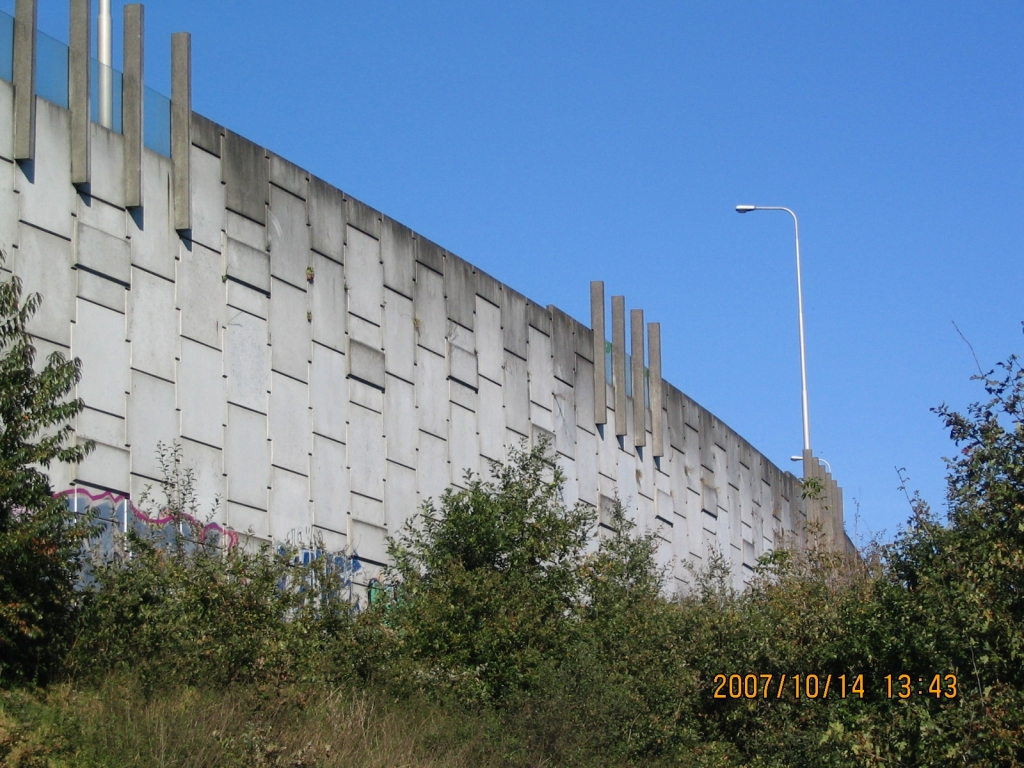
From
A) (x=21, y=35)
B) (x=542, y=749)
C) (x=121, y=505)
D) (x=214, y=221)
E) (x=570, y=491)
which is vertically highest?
(x=21, y=35)

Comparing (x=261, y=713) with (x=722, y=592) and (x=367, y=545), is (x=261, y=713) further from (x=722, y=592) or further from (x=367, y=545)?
(x=722, y=592)

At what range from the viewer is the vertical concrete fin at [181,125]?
21.1m

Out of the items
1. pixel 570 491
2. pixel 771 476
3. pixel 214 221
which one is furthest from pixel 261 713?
pixel 771 476

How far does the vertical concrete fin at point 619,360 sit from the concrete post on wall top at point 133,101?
1721 cm

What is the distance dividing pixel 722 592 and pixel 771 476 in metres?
23.9

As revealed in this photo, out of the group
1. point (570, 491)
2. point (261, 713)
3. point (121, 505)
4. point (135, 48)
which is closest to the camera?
point (261, 713)

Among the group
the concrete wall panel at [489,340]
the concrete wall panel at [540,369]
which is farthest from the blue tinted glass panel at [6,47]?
the concrete wall panel at [540,369]

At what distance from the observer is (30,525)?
14.4 metres

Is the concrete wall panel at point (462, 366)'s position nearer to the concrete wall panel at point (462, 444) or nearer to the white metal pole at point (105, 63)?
the concrete wall panel at point (462, 444)

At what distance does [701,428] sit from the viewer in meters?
41.3

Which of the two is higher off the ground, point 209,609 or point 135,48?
point 135,48

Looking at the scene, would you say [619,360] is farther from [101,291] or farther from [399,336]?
[101,291]

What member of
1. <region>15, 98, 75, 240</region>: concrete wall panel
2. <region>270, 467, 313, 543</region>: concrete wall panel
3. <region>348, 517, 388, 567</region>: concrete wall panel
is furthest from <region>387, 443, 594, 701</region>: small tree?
<region>15, 98, 75, 240</region>: concrete wall panel

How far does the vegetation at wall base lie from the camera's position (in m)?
14.6
